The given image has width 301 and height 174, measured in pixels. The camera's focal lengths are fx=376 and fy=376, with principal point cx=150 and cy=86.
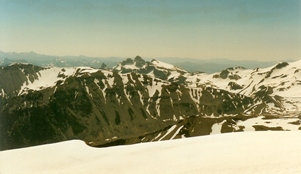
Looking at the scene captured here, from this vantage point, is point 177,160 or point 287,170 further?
point 177,160

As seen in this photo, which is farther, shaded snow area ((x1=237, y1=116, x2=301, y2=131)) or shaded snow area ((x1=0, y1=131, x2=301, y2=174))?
shaded snow area ((x1=237, y1=116, x2=301, y2=131))

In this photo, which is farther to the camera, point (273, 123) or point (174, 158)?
point (273, 123)

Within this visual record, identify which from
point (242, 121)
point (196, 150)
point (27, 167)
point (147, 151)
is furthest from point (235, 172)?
point (242, 121)

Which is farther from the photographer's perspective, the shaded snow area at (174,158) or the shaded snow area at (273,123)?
the shaded snow area at (273,123)

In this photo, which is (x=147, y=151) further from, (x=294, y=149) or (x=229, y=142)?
(x=294, y=149)

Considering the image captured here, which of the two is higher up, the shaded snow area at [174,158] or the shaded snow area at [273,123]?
the shaded snow area at [174,158]

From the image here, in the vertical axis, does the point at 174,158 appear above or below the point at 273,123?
above

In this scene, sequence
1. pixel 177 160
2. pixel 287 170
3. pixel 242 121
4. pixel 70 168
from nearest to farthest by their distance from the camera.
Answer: pixel 287 170
pixel 177 160
pixel 70 168
pixel 242 121

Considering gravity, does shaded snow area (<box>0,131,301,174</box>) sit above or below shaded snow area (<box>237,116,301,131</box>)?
above
